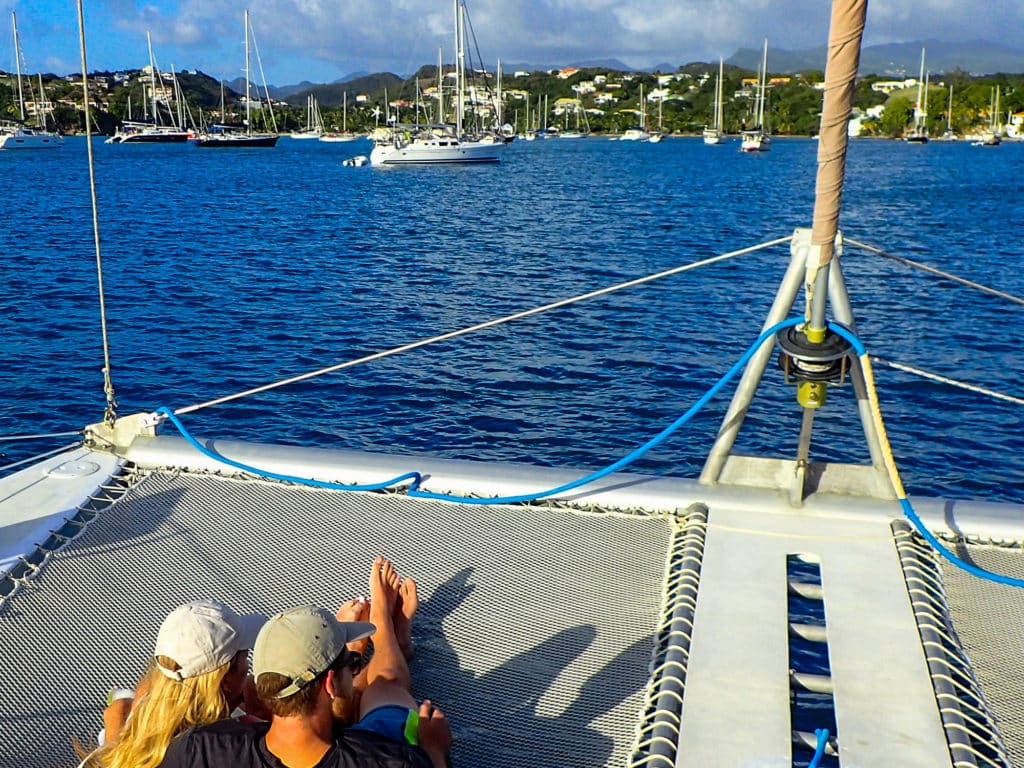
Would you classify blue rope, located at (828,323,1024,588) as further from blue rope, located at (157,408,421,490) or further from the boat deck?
blue rope, located at (157,408,421,490)

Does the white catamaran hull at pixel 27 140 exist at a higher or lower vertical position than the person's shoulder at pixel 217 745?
higher

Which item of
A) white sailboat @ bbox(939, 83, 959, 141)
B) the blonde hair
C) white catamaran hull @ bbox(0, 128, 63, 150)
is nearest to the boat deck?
the blonde hair

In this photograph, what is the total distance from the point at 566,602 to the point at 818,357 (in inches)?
54.9

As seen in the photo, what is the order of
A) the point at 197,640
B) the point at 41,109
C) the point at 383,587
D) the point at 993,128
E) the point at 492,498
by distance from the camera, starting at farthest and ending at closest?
the point at 993,128 < the point at 41,109 < the point at 492,498 < the point at 383,587 < the point at 197,640

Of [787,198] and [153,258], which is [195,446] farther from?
[787,198]

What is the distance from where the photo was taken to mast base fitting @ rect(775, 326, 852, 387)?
4.11 meters

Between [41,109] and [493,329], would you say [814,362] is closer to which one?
[493,329]

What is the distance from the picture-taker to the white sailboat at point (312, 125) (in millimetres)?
145250

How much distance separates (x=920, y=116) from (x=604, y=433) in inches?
5480

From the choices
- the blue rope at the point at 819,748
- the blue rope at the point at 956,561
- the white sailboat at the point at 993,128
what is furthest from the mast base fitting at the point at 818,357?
the white sailboat at the point at 993,128

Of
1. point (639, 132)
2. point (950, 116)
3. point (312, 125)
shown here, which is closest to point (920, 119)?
point (950, 116)

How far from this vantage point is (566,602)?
13.0 feet

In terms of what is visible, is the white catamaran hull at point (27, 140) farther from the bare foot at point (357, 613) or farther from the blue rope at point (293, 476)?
the bare foot at point (357, 613)

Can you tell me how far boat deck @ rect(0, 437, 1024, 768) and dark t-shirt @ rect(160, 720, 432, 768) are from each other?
0.52 metres
